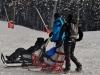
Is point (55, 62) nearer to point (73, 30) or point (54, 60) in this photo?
point (54, 60)

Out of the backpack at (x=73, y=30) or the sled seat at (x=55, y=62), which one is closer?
the backpack at (x=73, y=30)

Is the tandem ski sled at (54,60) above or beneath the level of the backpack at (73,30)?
beneath

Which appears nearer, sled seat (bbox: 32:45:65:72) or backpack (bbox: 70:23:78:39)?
backpack (bbox: 70:23:78:39)

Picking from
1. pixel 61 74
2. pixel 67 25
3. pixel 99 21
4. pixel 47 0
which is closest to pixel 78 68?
pixel 61 74

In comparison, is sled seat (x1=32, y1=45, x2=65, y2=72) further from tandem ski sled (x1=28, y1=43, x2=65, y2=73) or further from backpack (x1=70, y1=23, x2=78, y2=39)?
backpack (x1=70, y1=23, x2=78, y2=39)

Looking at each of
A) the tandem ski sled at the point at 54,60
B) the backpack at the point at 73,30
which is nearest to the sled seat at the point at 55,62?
the tandem ski sled at the point at 54,60

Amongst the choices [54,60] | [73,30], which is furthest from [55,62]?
[73,30]

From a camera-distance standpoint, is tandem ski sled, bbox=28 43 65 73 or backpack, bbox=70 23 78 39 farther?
tandem ski sled, bbox=28 43 65 73

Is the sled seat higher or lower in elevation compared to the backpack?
lower

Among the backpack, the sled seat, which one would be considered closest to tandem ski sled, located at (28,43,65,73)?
the sled seat

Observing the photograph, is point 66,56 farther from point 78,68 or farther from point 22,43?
point 22,43

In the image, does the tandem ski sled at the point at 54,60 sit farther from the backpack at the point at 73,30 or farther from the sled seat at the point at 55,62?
the backpack at the point at 73,30

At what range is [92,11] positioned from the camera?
221 feet

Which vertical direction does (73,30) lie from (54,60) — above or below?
above
